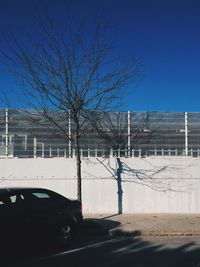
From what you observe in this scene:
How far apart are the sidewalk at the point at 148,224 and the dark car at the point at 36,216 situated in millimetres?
1680

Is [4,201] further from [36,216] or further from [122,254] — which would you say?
[122,254]

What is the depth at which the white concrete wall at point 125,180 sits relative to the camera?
13.7 m

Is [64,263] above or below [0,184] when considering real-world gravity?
below

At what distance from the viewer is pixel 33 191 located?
889 cm

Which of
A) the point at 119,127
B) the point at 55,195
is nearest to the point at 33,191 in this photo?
the point at 55,195

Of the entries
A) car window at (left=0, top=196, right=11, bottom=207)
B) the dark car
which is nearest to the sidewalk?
the dark car

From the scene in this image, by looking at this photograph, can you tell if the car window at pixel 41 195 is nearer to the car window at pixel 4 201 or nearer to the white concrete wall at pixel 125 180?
the car window at pixel 4 201

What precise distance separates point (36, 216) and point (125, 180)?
225 inches

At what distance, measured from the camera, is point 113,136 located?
14859 mm

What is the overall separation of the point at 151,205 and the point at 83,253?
19.3ft

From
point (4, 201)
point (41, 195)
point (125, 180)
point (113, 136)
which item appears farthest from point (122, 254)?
point (113, 136)

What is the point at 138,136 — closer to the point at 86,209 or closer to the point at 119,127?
the point at 119,127

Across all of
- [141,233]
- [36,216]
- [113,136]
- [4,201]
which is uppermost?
[113,136]

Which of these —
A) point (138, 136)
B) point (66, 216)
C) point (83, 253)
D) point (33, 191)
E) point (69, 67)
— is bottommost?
point (83, 253)
